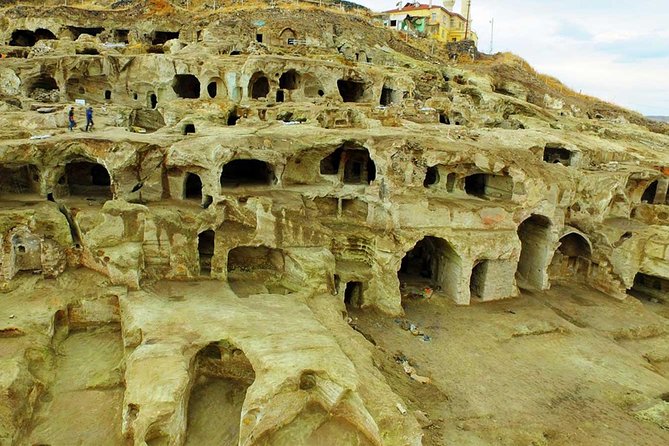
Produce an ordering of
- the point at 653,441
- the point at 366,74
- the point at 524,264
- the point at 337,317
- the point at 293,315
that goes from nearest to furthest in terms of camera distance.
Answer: the point at 653,441, the point at 293,315, the point at 337,317, the point at 524,264, the point at 366,74

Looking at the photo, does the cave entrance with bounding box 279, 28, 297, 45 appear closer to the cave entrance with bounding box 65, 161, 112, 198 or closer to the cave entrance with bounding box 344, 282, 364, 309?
the cave entrance with bounding box 65, 161, 112, 198

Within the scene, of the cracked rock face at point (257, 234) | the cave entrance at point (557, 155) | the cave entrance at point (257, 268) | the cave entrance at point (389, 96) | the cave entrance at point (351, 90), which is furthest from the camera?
the cave entrance at point (351, 90)

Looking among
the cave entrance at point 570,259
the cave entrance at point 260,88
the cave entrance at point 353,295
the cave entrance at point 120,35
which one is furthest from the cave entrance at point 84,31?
the cave entrance at point 570,259

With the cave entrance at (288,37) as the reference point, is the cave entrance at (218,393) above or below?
below

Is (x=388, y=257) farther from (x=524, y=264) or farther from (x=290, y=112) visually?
(x=290, y=112)

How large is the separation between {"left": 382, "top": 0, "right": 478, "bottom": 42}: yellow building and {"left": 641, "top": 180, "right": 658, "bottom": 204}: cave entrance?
1199 inches

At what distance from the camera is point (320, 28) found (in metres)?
36.2

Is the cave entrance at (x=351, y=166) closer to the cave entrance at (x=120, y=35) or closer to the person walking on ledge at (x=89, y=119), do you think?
the person walking on ledge at (x=89, y=119)

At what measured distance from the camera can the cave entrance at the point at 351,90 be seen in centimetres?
3028

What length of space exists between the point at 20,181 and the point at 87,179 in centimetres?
259

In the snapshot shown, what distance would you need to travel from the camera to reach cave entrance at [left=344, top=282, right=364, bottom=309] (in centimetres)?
1705

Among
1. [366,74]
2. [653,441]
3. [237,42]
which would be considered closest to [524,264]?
[653,441]

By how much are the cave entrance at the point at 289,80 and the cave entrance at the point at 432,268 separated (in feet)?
44.6

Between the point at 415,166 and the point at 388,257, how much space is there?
11.2 ft
